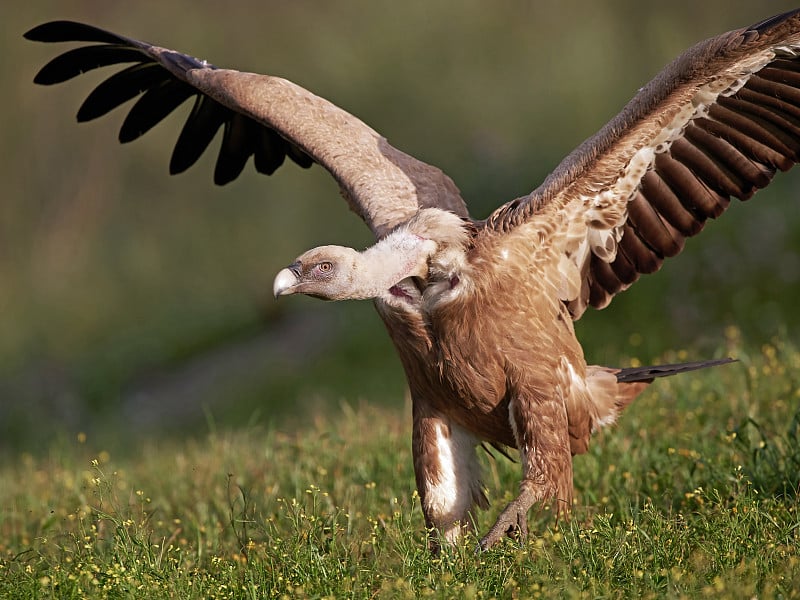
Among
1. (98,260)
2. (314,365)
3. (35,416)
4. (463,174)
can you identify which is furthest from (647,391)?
(98,260)

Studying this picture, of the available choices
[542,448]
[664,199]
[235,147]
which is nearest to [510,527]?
[542,448]

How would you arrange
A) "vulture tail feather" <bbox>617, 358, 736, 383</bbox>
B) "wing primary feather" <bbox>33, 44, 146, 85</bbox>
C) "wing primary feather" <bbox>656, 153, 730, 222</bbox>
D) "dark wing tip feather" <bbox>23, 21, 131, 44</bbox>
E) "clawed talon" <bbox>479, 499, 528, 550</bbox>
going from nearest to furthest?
"clawed talon" <bbox>479, 499, 528, 550</bbox>, "wing primary feather" <bbox>656, 153, 730, 222</bbox>, "vulture tail feather" <bbox>617, 358, 736, 383</bbox>, "dark wing tip feather" <bbox>23, 21, 131, 44</bbox>, "wing primary feather" <bbox>33, 44, 146, 85</bbox>

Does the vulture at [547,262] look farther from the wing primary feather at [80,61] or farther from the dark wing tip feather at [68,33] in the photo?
the wing primary feather at [80,61]

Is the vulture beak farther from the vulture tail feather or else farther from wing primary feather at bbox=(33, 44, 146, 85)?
wing primary feather at bbox=(33, 44, 146, 85)

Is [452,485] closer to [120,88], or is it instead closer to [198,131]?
[198,131]

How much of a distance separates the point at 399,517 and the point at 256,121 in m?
2.99

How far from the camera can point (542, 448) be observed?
193 inches

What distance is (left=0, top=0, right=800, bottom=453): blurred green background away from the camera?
14.2m

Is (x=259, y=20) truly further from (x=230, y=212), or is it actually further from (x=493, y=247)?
(x=493, y=247)

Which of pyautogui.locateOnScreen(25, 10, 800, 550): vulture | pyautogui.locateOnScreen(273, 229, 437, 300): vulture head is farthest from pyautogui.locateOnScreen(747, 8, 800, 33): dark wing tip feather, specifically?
pyautogui.locateOnScreen(273, 229, 437, 300): vulture head

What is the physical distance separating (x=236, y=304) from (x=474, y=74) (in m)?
4.70

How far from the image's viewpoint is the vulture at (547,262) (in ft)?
16.0

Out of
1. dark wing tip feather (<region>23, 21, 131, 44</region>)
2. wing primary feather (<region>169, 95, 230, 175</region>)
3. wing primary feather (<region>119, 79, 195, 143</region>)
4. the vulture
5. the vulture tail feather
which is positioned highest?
dark wing tip feather (<region>23, 21, 131, 44</region>)

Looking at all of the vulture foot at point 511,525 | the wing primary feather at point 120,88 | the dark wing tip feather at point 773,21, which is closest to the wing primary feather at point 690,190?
the dark wing tip feather at point 773,21
